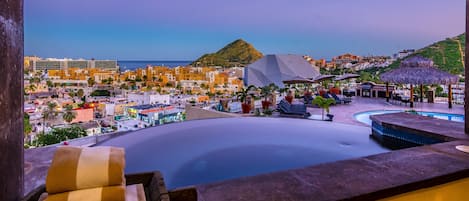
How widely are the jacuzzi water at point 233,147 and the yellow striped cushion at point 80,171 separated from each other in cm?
166

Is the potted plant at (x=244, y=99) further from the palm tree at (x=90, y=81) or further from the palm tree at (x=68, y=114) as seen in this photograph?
the palm tree at (x=68, y=114)

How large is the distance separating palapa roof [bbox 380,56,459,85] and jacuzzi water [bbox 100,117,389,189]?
6953mm

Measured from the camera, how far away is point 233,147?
12.6ft

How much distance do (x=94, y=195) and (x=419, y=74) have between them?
463 inches

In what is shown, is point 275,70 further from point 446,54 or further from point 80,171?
point 80,171

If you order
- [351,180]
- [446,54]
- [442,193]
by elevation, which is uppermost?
[446,54]

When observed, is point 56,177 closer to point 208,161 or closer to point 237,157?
point 208,161

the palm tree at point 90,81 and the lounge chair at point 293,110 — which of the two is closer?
the lounge chair at point 293,110

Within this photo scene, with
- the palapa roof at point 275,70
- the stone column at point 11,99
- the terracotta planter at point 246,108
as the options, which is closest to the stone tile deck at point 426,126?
the stone column at point 11,99

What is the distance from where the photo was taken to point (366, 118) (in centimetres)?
879

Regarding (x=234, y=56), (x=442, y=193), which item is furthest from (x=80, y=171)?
(x=234, y=56)

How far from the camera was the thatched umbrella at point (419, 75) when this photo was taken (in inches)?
392

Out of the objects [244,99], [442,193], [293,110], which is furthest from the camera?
[244,99]

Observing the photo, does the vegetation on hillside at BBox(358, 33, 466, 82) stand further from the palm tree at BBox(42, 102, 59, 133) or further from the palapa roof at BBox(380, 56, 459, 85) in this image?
the palm tree at BBox(42, 102, 59, 133)
